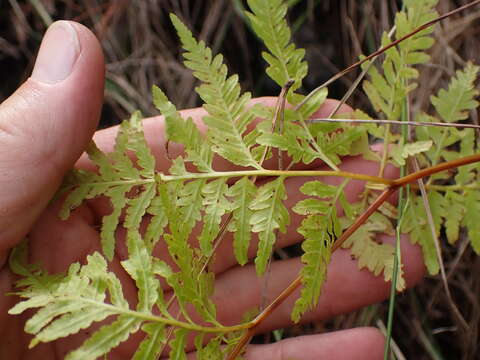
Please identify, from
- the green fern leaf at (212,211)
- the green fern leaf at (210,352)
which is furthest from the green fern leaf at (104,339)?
the green fern leaf at (212,211)

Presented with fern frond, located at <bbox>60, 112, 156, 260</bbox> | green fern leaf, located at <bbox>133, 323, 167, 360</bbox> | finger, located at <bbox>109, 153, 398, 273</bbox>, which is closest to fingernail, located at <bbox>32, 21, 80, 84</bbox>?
fern frond, located at <bbox>60, 112, 156, 260</bbox>

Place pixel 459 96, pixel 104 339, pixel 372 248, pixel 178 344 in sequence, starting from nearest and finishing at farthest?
1. pixel 104 339
2. pixel 178 344
3. pixel 459 96
4. pixel 372 248

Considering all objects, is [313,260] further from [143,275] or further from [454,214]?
[454,214]

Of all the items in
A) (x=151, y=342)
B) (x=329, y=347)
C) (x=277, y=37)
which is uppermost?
(x=277, y=37)

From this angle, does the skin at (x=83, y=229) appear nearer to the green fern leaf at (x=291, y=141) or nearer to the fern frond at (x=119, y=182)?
the fern frond at (x=119, y=182)

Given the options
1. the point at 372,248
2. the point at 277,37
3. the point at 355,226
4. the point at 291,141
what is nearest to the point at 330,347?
the point at 372,248

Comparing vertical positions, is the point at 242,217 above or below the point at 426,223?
above
